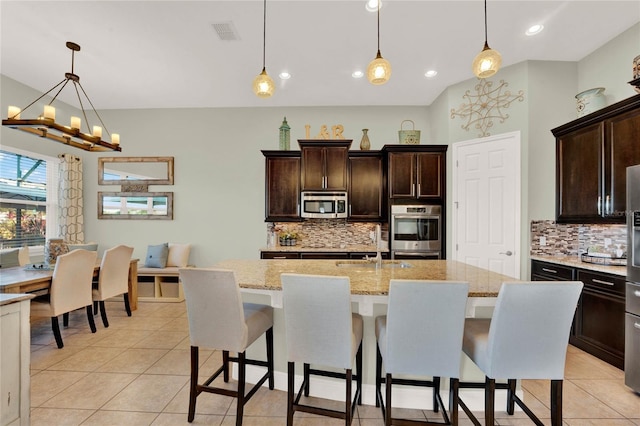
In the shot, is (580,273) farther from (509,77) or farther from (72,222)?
(72,222)

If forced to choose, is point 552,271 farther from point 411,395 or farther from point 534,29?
point 534,29

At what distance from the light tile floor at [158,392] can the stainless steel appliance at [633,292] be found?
0.19 m

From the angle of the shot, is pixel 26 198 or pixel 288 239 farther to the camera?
pixel 288 239

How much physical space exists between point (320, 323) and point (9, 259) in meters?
4.16

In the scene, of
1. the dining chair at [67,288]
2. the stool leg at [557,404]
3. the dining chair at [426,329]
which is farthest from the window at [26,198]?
the stool leg at [557,404]

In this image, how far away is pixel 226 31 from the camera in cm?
309

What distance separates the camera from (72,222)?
4.92 metres

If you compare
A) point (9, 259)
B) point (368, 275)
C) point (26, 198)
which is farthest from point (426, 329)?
point (26, 198)

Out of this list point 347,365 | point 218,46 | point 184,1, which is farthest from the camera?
point 218,46

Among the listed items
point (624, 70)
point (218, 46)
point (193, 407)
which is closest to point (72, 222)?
point (218, 46)

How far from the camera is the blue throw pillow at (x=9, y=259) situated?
3504mm

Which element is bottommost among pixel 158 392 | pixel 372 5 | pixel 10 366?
pixel 158 392

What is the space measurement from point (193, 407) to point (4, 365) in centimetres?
103

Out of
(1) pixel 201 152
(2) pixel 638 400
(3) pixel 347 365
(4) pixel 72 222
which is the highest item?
(1) pixel 201 152
